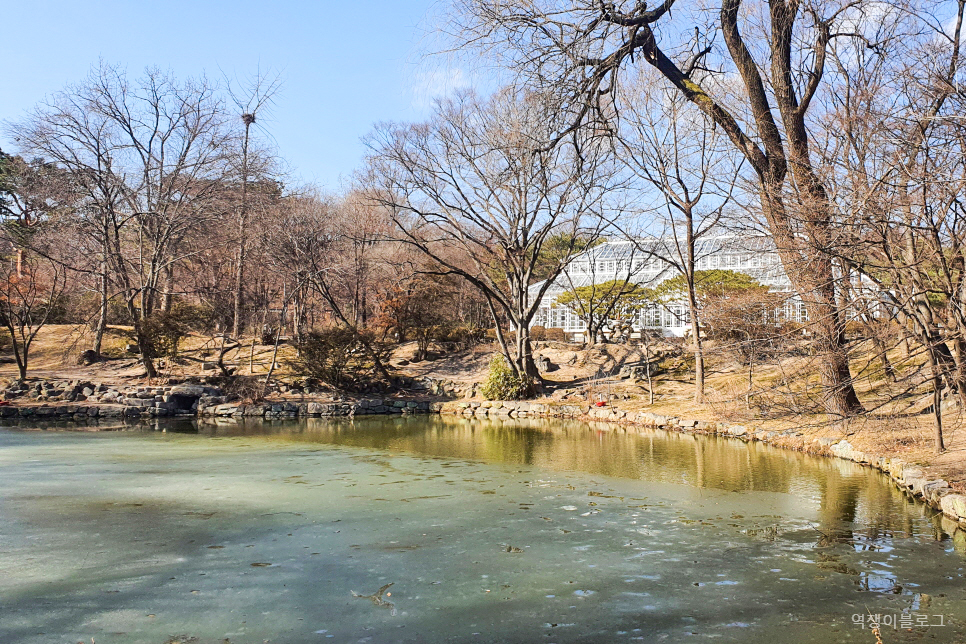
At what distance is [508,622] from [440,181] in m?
17.8

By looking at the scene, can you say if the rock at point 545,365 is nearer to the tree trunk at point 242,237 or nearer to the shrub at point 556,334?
Answer: the shrub at point 556,334

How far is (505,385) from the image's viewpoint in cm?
2031

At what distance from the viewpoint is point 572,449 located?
12.4 meters

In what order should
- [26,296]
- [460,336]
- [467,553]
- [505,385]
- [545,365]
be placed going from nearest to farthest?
1. [467,553]
2. [505,385]
3. [26,296]
4. [545,365]
5. [460,336]

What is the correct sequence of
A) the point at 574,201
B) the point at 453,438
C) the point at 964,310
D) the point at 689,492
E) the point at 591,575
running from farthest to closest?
the point at 574,201, the point at 453,438, the point at 689,492, the point at 964,310, the point at 591,575

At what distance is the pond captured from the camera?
160 inches

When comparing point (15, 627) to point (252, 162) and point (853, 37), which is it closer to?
point (853, 37)

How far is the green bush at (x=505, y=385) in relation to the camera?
2020 centimetres

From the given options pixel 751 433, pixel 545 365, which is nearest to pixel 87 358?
pixel 545 365

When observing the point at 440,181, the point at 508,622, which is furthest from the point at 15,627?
the point at 440,181

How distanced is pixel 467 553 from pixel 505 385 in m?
14.8

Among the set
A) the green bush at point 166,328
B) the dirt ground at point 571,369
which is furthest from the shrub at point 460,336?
the green bush at point 166,328

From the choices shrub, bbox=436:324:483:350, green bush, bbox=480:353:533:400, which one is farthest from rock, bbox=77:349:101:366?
green bush, bbox=480:353:533:400

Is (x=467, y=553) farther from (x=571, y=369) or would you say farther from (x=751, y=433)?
(x=571, y=369)
